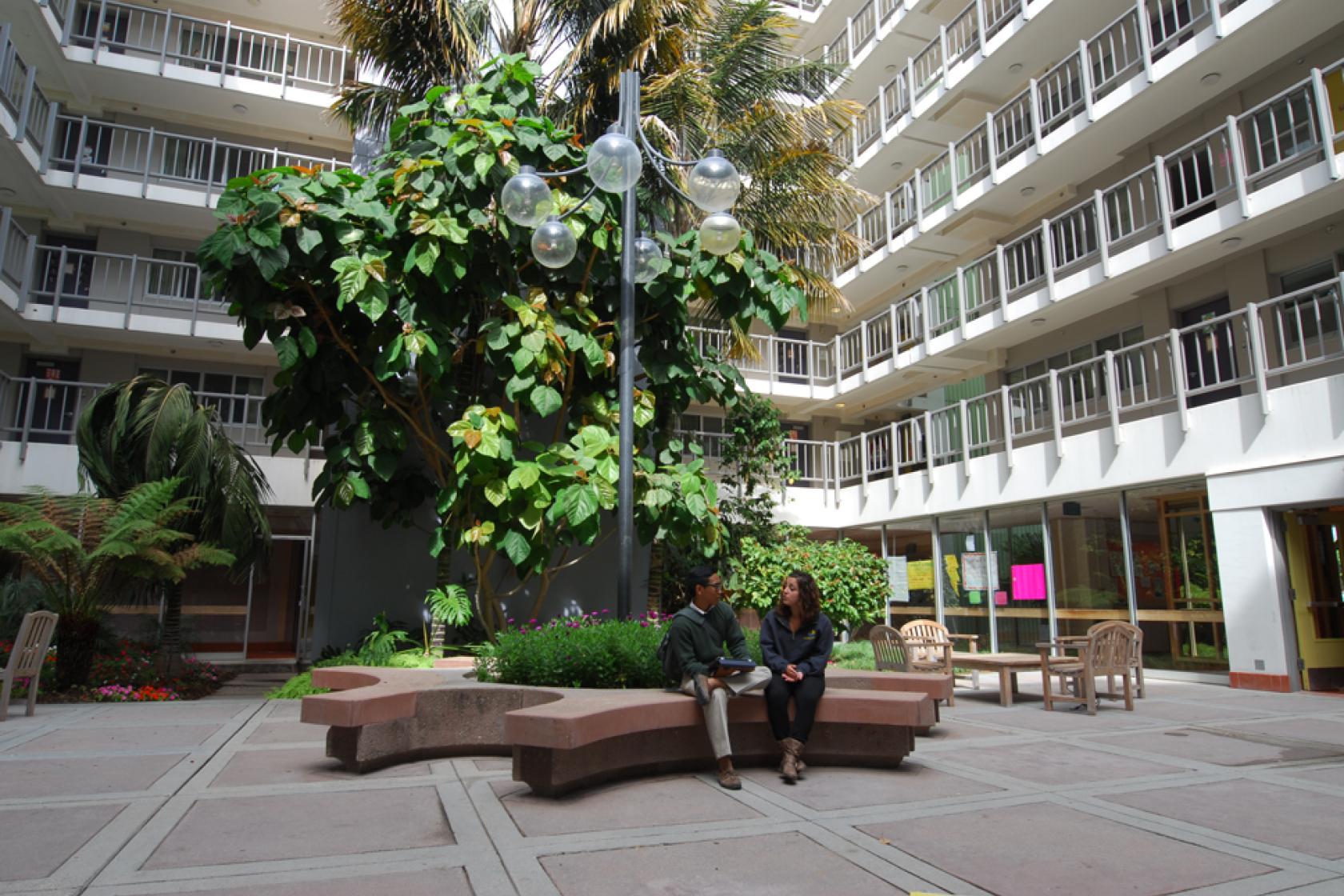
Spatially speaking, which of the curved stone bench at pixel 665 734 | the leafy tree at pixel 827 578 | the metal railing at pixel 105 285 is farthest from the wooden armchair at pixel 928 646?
the metal railing at pixel 105 285

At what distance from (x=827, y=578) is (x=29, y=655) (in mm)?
10881

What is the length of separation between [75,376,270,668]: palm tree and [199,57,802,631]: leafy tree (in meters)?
1.42

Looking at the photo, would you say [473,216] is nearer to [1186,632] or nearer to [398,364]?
[398,364]

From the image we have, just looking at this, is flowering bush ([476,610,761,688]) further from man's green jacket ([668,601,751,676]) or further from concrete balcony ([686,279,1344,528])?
concrete balcony ([686,279,1344,528])

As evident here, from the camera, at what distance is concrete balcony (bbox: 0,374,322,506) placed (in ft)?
49.9

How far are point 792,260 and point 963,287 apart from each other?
15.0 feet

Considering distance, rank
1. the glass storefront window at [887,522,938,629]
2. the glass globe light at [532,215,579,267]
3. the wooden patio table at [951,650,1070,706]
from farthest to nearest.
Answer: the glass storefront window at [887,522,938,629] → the wooden patio table at [951,650,1070,706] → the glass globe light at [532,215,579,267]

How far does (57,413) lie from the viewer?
18.0 m

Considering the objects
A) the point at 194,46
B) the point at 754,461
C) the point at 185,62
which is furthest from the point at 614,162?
the point at 194,46

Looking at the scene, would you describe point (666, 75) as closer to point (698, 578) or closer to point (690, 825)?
point (698, 578)

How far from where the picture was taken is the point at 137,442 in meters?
12.1

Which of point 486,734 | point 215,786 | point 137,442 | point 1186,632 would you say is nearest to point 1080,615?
point 1186,632

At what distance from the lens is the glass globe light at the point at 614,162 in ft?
24.1

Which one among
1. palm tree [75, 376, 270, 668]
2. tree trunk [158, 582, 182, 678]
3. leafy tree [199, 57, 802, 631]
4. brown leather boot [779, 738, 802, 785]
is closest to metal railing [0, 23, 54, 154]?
palm tree [75, 376, 270, 668]
